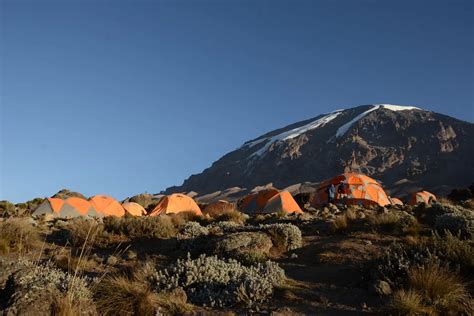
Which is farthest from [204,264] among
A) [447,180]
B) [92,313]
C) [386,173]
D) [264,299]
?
[386,173]

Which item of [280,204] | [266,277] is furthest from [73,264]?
[280,204]

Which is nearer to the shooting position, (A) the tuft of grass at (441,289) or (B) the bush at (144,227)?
(A) the tuft of grass at (441,289)

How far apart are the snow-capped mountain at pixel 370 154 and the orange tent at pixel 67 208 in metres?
74.4

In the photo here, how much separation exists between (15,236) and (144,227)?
11.1 ft

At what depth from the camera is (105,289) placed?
650cm

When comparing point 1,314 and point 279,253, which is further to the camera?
point 279,253

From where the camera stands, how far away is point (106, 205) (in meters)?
28.6

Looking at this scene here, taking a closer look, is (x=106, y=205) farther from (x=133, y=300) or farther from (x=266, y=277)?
(x=133, y=300)

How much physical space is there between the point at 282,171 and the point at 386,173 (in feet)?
106

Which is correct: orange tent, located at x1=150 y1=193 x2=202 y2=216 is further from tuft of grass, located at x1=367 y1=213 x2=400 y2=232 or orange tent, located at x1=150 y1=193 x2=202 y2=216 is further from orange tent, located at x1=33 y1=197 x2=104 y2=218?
tuft of grass, located at x1=367 y1=213 x2=400 y2=232

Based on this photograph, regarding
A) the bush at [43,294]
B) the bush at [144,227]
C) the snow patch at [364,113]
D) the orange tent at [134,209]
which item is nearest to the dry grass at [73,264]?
the bush at [43,294]

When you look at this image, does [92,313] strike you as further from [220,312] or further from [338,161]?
[338,161]

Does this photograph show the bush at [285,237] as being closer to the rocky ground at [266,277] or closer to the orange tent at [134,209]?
the rocky ground at [266,277]

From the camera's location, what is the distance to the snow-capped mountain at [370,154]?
104m
